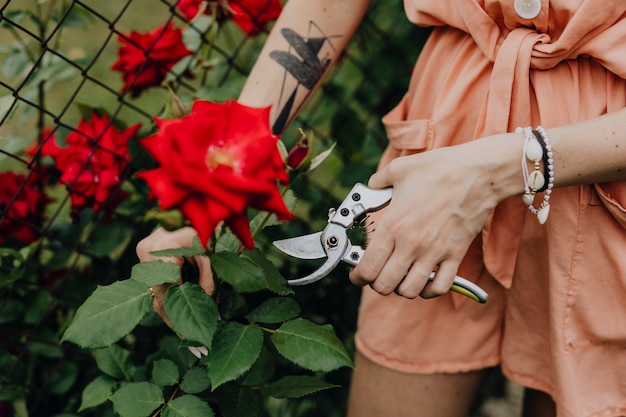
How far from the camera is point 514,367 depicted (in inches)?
47.3

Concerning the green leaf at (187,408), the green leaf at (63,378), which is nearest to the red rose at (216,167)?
the green leaf at (187,408)

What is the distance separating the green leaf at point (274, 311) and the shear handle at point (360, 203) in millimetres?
132

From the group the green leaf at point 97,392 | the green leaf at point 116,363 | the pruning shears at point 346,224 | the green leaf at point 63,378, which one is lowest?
the green leaf at point 63,378

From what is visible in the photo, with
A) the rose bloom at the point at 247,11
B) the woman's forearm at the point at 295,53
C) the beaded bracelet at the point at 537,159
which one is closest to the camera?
the beaded bracelet at the point at 537,159

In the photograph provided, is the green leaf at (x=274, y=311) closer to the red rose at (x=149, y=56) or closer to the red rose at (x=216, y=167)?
the red rose at (x=216, y=167)

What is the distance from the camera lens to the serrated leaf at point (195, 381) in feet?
3.08

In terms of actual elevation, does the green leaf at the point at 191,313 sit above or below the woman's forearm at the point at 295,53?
below

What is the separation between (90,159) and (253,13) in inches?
17.7

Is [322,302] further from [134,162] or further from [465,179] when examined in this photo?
[465,179]

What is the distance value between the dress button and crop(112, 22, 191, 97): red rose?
0.70 metres

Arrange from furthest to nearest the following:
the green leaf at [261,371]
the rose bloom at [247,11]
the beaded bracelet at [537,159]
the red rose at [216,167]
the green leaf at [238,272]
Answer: the rose bloom at [247,11] → the green leaf at [261,371] → the beaded bracelet at [537,159] → the green leaf at [238,272] → the red rose at [216,167]

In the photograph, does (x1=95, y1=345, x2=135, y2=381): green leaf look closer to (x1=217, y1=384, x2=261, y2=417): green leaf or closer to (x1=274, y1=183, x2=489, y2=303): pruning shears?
(x1=217, y1=384, x2=261, y2=417): green leaf

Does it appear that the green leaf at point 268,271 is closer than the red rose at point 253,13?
Yes

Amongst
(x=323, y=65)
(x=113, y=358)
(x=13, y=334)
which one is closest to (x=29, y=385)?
(x=13, y=334)
